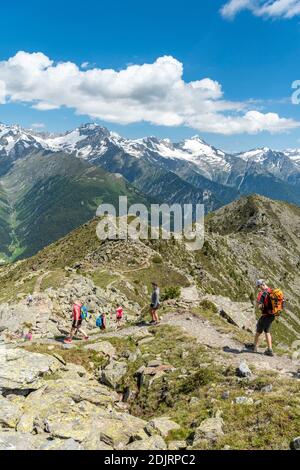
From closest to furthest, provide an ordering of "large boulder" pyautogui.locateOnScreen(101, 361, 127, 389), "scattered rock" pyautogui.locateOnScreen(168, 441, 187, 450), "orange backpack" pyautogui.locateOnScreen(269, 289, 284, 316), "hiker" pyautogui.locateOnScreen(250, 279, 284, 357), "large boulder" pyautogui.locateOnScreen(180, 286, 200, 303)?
"scattered rock" pyautogui.locateOnScreen(168, 441, 187, 450)
"large boulder" pyautogui.locateOnScreen(101, 361, 127, 389)
"orange backpack" pyautogui.locateOnScreen(269, 289, 284, 316)
"hiker" pyautogui.locateOnScreen(250, 279, 284, 357)
"large boulder" pyautogui.locateOnScreen(180, 286, 200, 303)

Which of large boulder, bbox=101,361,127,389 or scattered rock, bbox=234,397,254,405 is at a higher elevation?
scattered rock, bbox=234,397,254,405

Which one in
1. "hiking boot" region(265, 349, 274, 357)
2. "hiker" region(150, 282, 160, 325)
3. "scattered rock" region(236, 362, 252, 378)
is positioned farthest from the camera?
"hiker" region(150, 282, 160, 325)

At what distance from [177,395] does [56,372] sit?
23.3 feet

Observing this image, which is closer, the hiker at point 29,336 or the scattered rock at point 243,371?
the scattered rock at point 243,371

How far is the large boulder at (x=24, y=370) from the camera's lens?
19812 mm

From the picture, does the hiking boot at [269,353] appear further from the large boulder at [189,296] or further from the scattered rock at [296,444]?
the large boulder at [189,296]

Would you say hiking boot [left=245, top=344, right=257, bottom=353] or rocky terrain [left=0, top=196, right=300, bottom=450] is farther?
hiking boot [left=245, top=344, right=257, bottom=353]

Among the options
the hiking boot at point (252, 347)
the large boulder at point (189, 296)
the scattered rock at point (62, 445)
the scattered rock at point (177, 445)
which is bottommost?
the large boulder at point (189, 296)

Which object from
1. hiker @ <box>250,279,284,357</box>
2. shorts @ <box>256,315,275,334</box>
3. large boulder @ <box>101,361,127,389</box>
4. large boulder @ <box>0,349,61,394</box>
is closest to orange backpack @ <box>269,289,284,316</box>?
hiker @ <box>250,279,284,357</box>

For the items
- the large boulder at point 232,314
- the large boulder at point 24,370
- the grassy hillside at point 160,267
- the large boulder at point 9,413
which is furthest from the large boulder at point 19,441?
the grassy hillside at point 160,267

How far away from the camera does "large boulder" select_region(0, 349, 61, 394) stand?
1981 cm

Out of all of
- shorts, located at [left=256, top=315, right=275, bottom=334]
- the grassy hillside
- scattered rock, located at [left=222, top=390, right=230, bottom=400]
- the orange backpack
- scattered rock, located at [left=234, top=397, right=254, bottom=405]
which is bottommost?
the grassy hillside

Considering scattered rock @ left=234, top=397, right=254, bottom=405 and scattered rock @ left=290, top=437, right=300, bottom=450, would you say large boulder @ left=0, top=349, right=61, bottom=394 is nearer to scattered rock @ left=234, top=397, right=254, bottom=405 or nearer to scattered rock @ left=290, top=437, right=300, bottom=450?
scattered rock @ left=234, top=397, right=254, bottom=405
